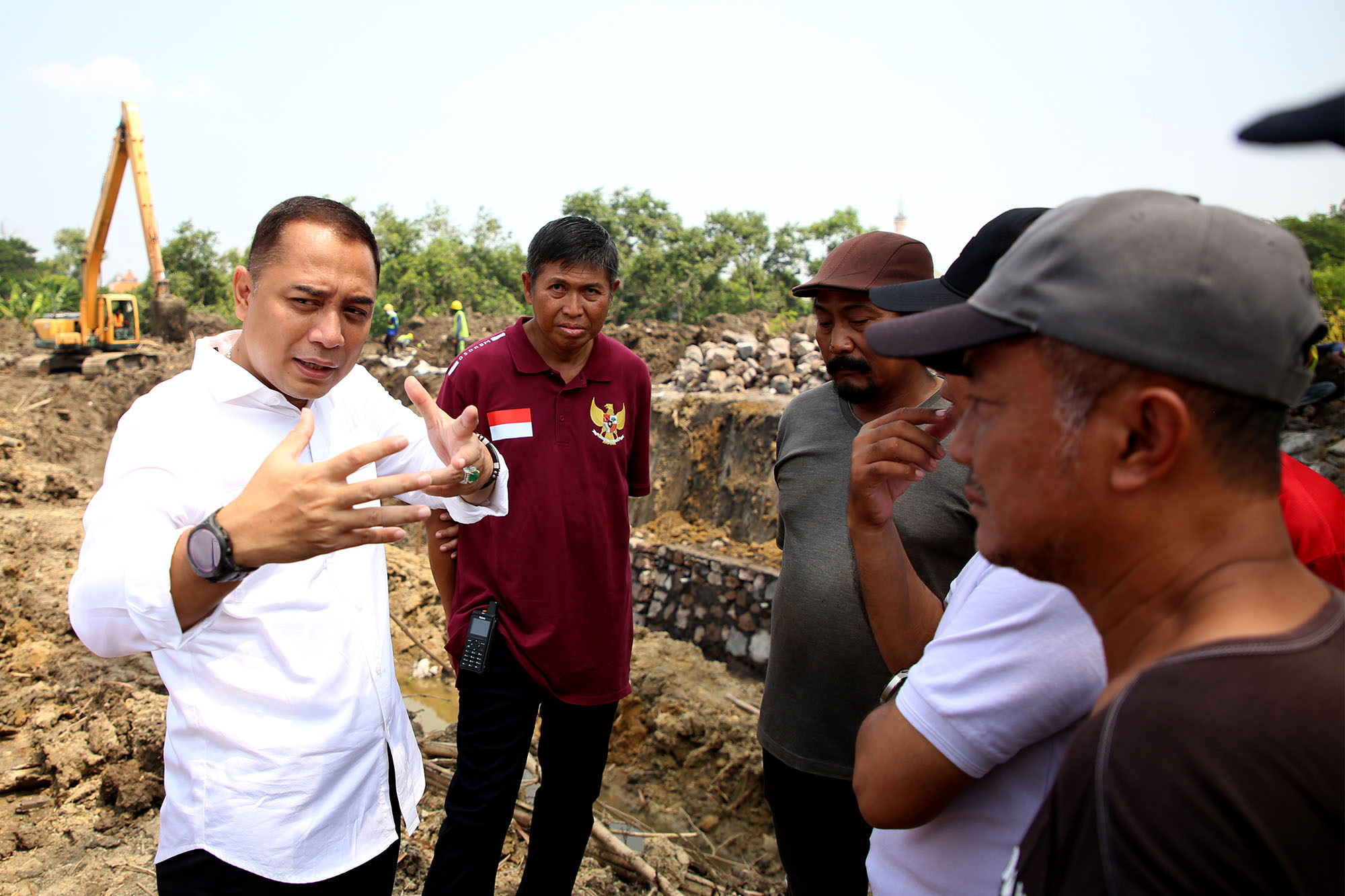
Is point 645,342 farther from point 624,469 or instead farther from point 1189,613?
point 1189,613

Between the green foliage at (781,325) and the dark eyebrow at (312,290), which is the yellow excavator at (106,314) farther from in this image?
the dark eyebrow at (312,290)

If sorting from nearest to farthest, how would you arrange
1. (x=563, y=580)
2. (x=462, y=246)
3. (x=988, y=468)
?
(x=988, y=468) → (x=563, y=580) → (x=462, y=246)

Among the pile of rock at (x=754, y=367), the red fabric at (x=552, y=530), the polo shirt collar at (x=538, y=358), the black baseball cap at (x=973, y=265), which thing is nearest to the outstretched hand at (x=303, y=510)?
the black baseball cap at (x=973, y=265)

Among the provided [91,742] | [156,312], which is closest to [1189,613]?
[91,742]

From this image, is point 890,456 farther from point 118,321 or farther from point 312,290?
point 118,321

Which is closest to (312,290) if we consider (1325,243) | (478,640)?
(478,640)

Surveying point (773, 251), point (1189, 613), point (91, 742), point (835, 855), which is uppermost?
point (773, 251)

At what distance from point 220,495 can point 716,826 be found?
11.9ft

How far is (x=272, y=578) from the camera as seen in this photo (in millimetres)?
1719

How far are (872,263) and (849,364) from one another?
31 centimetres

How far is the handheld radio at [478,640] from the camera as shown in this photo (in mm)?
2549

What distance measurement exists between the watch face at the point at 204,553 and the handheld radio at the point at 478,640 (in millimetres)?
1258

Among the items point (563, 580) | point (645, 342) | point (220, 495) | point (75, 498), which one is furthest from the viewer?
point (645, 342)

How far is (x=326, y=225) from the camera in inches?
72.9
